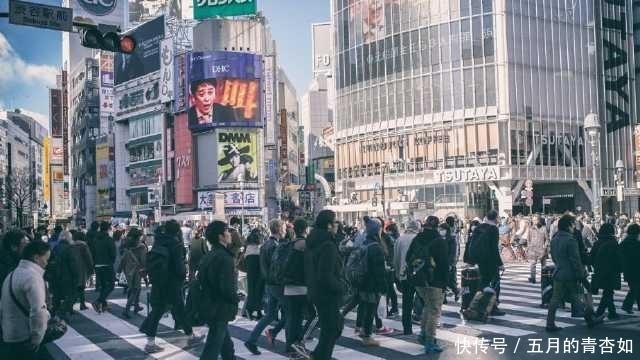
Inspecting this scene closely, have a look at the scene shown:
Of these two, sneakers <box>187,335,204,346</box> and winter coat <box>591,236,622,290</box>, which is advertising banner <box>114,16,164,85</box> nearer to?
sneakers <box>187,335,204,346</box>

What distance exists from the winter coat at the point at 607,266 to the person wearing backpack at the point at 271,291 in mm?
5174

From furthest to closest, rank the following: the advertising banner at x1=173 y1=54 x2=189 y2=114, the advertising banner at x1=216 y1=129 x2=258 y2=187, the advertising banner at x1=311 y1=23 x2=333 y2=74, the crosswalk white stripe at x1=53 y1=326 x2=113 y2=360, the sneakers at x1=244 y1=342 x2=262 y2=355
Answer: the advertising banner at x1=311 y1=23 x2=333 y2=74 < the advertising banner at x1=173 y1=54 x2=189 y2=114 < the advertising banner at x1=216 y1=129 x2=258 y2=187 < the crosswalk white stripe at x1=53 y1=326 x2=113 y2=360 < the sneakers at x1=244 y1=342 x2=262 y2=355

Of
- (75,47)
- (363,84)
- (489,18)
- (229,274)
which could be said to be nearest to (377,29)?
(363,84)

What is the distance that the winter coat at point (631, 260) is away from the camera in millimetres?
10906

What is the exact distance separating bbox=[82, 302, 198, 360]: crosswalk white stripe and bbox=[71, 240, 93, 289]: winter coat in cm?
87

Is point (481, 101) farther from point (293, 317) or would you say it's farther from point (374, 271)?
point (293, 317)

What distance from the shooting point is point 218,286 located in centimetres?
695

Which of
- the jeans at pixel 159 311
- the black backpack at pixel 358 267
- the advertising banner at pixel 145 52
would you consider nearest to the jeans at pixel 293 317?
the black backpack at pixel 358 267

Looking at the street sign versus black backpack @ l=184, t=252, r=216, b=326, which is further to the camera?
the street sign

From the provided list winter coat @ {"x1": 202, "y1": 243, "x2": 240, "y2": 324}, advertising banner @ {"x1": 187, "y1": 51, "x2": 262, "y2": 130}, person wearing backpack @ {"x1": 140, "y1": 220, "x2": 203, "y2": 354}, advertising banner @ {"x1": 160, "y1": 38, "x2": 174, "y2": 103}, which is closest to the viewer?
winter coat @ {"x1": 202, "y1": 243, "x2": 240, "y2": 324}

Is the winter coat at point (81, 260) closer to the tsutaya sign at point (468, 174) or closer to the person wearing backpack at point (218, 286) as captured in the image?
the person wearing backpack at point (218, 286)

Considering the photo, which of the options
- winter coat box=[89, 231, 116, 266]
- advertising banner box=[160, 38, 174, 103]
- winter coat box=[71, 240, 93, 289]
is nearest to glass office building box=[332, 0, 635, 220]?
advertising banner box=[160, 38, 174, 103]

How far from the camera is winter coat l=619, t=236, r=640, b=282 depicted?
429 inches

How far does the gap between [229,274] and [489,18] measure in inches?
1934
